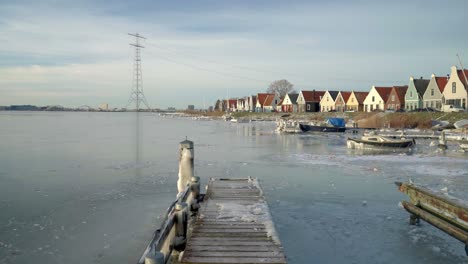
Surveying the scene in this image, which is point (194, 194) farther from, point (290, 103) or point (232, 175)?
point (290, 103)

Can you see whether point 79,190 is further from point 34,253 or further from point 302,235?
point 302,235

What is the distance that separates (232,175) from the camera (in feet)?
72.2

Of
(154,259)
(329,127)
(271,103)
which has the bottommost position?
(154,259)

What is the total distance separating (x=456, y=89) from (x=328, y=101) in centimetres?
4704

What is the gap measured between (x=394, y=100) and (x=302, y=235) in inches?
3248

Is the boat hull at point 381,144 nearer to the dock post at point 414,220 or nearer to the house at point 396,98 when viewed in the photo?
the dock post at point 414,220

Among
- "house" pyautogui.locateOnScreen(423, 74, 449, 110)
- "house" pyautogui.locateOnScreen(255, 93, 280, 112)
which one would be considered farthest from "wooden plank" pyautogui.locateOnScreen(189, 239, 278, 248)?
"house" pyautogui.locateOnScreen(255, 93, 280, 112)

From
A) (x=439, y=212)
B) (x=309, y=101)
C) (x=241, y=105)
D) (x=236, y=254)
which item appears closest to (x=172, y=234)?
(x=236, y=254)

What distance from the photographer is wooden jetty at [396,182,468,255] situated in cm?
1028

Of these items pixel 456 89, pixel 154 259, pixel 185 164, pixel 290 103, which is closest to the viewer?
pixel 154 259

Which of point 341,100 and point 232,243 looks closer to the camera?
point 232,243

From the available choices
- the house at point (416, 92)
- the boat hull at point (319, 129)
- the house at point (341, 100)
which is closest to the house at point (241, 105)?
the house at point (341, 100)

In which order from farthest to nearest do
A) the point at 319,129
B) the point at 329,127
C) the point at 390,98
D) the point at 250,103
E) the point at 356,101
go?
1. the point at 250,103
2. the point at 356,101
3. the point at 390,98
4. the point at 319,129
5. the point at 329,127

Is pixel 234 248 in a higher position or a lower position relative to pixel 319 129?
lower
